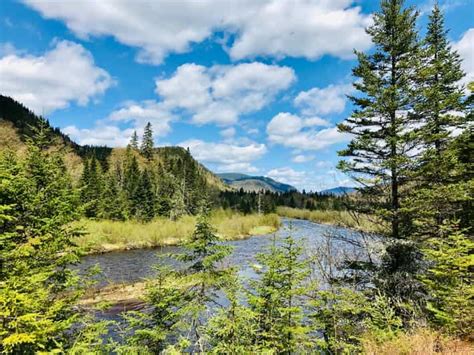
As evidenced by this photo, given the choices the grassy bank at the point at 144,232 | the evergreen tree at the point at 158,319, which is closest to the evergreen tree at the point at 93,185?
the grassy bank at the point at 144,232

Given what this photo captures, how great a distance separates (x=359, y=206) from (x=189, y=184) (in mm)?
70776

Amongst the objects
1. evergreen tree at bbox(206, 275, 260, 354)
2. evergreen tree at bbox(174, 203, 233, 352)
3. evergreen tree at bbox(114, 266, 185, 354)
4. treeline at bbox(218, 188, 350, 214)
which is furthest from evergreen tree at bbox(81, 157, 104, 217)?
evergreen tree at bbox(206, 275, 260, 354)

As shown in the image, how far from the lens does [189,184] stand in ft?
268

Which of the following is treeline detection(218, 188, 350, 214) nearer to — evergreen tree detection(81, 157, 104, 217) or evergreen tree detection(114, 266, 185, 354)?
evergreen tree detection(81, 157, 104, 217)

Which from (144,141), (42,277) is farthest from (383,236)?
(144,141)

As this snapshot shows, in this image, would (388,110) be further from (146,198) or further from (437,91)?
(146,198)

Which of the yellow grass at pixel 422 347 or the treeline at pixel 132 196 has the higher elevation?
the treeline at pixel 132 196

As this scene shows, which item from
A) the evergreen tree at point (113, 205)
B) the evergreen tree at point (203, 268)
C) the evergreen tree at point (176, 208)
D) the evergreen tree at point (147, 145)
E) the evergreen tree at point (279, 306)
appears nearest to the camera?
the evergreen tree at point (279, 306)

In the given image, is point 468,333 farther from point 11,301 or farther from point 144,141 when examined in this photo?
point 144,141

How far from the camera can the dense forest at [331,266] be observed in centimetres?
631

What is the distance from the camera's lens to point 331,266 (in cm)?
1252

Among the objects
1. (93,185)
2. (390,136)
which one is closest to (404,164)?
(390,136)

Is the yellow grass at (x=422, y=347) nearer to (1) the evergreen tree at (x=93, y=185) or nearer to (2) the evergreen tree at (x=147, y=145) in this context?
(1) the evergreen tree at (x=93, y=185)

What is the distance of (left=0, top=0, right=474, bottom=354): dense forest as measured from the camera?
20.7 ft
